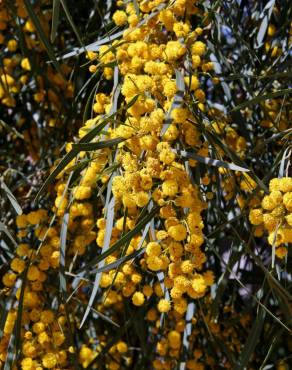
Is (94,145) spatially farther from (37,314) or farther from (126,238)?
(37,314)

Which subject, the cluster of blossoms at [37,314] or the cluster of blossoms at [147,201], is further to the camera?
the cluster of blossoms at [37,314]

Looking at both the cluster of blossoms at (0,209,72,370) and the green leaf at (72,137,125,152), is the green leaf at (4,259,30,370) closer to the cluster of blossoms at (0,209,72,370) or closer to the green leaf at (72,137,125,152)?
the cluster of blossoms at (0,209,72,370)

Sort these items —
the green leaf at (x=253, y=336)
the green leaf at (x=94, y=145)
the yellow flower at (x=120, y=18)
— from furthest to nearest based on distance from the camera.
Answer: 1. the yellow flower at (x=120, y=18)
2. the green leaf at (x=253, y=336)
3. the green leaf at (x=94, y=145)

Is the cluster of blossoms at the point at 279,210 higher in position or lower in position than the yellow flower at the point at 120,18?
lower

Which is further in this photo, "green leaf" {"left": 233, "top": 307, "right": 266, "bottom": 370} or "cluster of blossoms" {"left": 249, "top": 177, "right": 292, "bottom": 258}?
"green leaf" {"left": 233, "top": 307, "right": 266, "bottom": 370}

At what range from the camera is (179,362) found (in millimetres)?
1566

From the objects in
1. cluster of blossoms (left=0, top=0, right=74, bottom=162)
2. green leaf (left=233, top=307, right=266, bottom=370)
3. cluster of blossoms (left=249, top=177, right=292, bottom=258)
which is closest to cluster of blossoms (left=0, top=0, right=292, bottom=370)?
cluster of blossoms (left=249, top=177, right=292, bottom=258)

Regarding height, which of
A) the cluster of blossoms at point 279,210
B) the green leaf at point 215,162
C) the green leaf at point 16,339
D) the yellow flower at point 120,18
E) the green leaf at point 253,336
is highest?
the yellow flower at point 120,18

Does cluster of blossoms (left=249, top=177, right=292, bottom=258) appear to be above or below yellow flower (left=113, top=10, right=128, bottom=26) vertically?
below

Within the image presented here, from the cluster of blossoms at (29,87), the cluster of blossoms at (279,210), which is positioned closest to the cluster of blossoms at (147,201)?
the cluster of blossoms at (279,210)

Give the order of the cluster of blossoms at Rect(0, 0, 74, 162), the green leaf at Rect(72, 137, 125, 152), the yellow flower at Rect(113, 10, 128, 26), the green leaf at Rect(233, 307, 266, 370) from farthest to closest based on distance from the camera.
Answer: the cluster of blossoms at Rect(0, 0, 74, 162) < the yellow flower at Rect(113, 10, 128, 26) < the green leaf at Rect(233, 307, 266, 370) < the green leaf at Rect(72, 137, 125, 152)

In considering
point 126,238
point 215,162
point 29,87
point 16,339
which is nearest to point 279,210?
point 215,162

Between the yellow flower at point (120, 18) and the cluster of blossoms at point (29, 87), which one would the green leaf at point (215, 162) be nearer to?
the yellow flower at point (120, 18)

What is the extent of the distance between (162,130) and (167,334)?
0.68 metres
